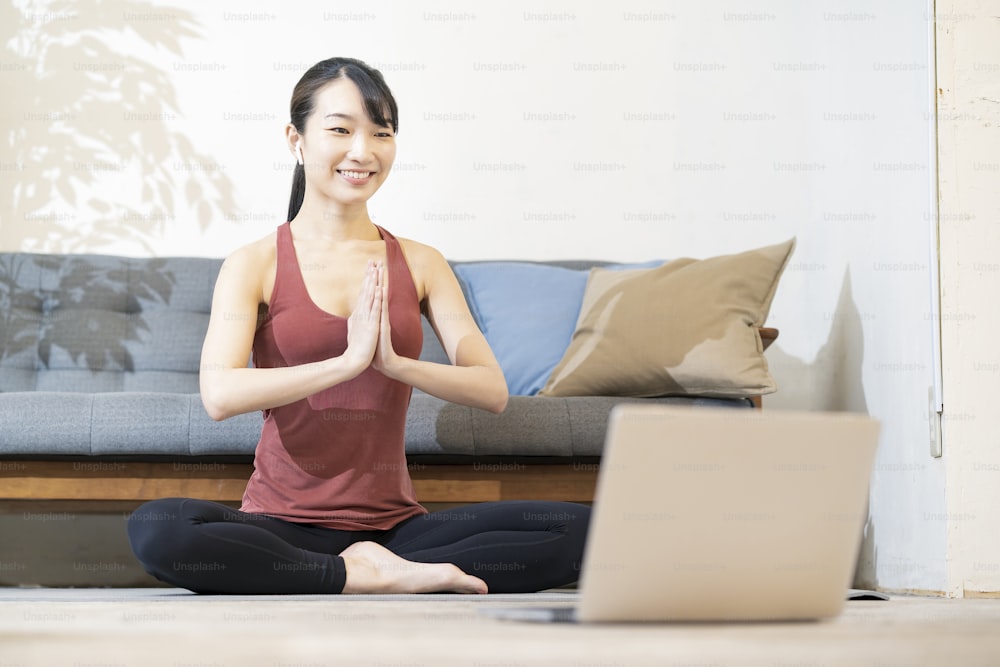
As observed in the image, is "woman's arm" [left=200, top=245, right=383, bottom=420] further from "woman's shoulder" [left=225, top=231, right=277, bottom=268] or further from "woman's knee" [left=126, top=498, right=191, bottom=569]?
"woman's knee" [left=126, top=498, right=191, bottom=569]

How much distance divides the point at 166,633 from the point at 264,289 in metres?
1.49

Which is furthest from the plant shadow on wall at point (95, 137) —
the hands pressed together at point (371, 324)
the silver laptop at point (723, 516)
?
the silver laptop at point (723, 516)

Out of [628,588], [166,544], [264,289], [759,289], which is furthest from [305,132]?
[628,588]

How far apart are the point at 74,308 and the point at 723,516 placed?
2.82 meters

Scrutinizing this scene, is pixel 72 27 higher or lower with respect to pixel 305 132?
higher

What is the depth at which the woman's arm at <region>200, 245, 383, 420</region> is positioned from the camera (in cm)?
166

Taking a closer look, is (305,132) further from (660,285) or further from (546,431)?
(660,285)

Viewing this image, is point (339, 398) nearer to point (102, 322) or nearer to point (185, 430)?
point (185, 430)

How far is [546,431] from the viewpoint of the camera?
2.34m

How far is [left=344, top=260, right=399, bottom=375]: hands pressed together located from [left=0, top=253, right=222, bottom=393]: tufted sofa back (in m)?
1.43

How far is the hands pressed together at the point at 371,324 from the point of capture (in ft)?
5.41

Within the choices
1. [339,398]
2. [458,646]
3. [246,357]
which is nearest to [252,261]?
[246,357]

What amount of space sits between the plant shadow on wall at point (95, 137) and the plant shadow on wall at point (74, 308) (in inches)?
11.9

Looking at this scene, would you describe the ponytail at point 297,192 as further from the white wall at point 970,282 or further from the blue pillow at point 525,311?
the white wall at point 970,282
